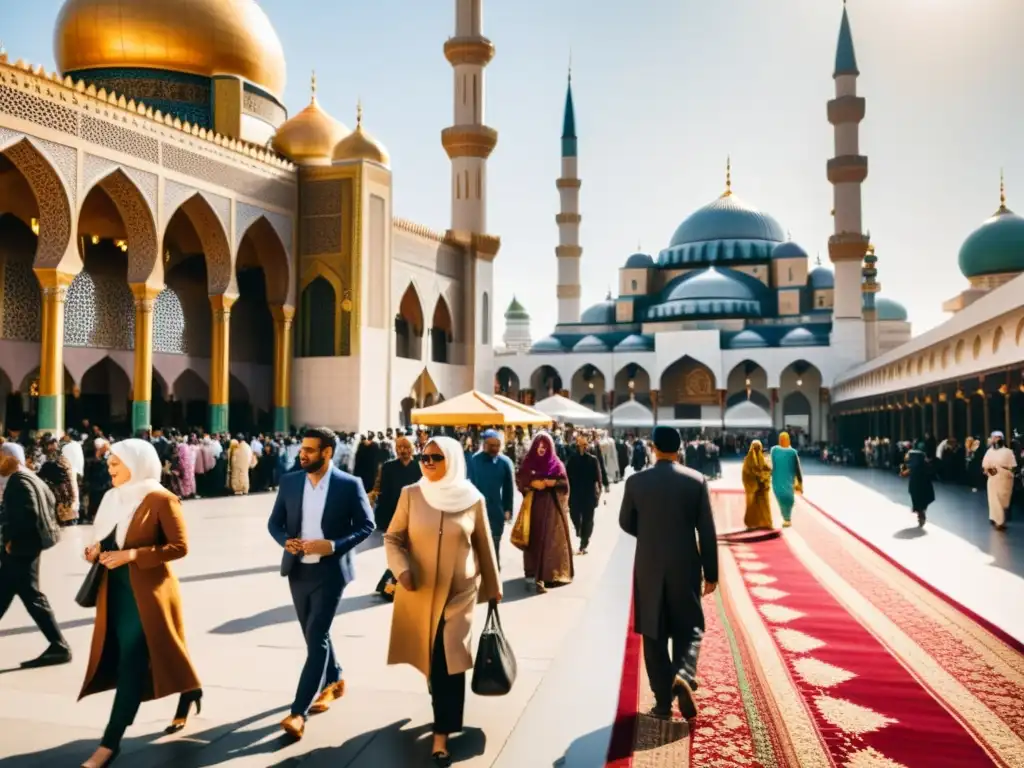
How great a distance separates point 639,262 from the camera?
43938mm

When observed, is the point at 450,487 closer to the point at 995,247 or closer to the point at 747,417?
the point at 747,417

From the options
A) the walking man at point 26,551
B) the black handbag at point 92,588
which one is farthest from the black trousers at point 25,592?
the black handbag at point 92,588

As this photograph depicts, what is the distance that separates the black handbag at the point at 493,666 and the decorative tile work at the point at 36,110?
1268 centimetres

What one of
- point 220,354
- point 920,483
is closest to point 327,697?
point 920,483

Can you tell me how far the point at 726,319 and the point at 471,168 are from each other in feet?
55.2

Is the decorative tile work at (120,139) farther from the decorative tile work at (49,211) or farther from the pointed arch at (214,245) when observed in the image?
the pointed arch at (214,245)

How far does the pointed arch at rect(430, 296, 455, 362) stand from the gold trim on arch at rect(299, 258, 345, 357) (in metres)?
5.33

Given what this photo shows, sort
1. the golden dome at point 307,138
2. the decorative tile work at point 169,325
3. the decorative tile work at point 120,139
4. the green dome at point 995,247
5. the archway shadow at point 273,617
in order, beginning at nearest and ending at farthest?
1. the archway shadow at point 273,617
2. the decorative tile work at point 120,139
3. the decorative tile work at point 169,325
4. the golden dome at point 307,138
5. the green dome at point 995,247

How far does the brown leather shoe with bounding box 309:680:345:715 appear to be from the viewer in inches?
134

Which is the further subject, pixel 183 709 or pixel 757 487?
pixel 757 487

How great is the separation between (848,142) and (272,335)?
20.6 metres

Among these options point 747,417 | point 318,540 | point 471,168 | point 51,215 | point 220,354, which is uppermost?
point 471,168

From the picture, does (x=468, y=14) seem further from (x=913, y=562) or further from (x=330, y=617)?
(x=330, y=617)

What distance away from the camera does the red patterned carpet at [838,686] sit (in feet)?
10.1
